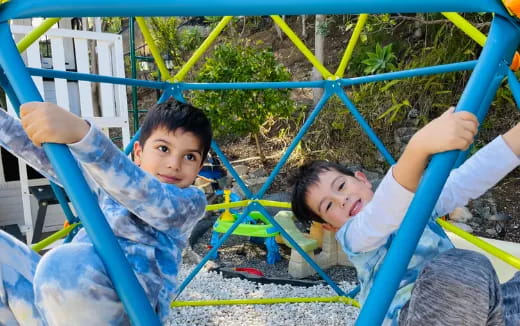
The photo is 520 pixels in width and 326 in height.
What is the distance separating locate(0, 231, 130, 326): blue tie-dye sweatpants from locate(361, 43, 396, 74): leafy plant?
2854mm

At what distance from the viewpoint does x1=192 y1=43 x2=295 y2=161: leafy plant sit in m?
3.28

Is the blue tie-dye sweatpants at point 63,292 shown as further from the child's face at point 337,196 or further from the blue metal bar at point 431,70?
the blue metal bar at point 431,70

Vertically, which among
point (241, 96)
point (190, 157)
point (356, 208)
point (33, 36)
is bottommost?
point (241, 96)

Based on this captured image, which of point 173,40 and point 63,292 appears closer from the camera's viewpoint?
point 63,292

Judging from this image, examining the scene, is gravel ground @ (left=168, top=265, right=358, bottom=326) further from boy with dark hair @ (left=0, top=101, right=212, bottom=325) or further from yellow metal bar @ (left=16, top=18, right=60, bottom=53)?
yellow metal bar @ (left=16, top=18, right=60, bottom=53)

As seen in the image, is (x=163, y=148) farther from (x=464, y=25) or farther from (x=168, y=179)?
(x=464, y=25)

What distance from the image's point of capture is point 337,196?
99 cm

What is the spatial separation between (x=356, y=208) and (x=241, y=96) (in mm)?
2388

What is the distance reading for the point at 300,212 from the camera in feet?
3.67

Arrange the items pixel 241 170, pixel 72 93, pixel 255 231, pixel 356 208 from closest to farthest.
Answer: pixel 356 208
pixel 255 231
pixel 72 93
pixel 241 170

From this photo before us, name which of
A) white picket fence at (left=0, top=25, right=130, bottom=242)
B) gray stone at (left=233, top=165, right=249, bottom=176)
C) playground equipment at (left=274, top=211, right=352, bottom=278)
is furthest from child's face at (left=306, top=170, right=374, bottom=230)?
gray stone at (left=233, top=165, right=249, bottom=176)

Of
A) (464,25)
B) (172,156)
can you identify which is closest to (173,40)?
(464,25)

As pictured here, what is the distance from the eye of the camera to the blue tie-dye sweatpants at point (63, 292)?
0.67 meters

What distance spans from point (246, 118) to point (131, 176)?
270cm
